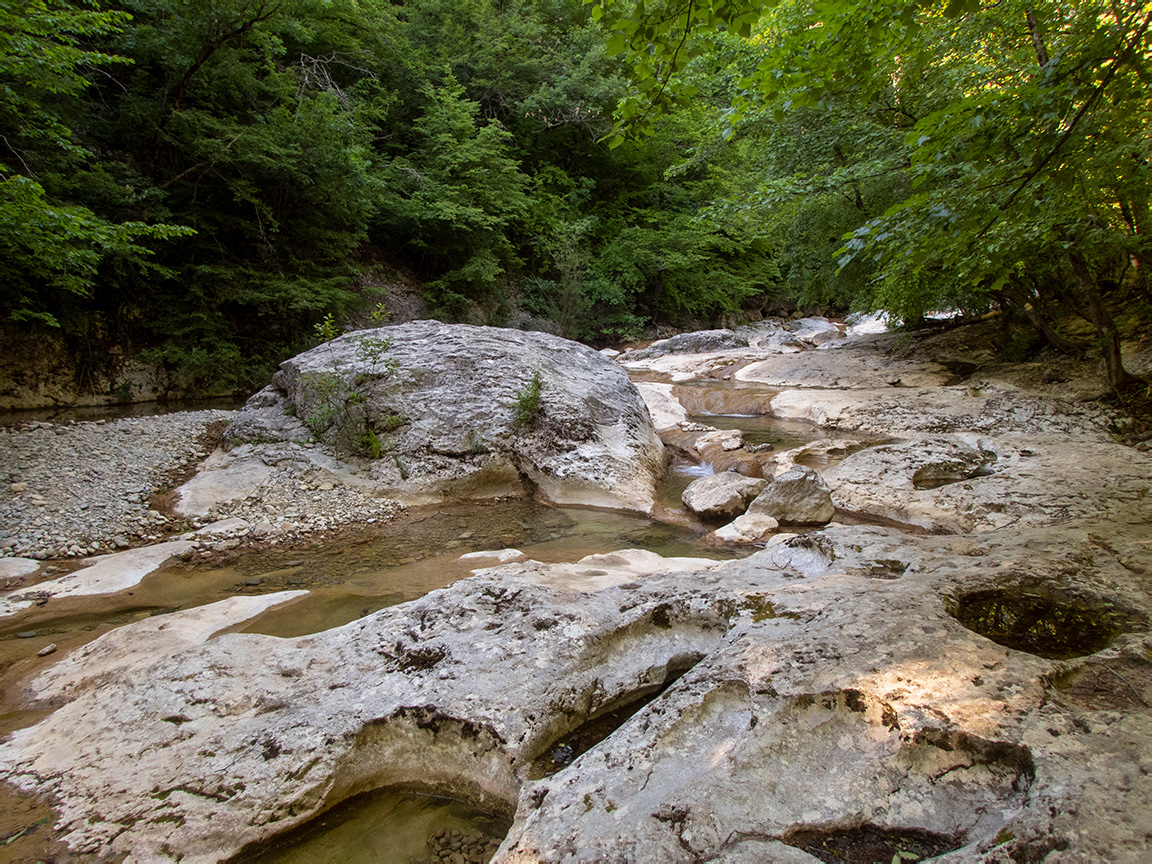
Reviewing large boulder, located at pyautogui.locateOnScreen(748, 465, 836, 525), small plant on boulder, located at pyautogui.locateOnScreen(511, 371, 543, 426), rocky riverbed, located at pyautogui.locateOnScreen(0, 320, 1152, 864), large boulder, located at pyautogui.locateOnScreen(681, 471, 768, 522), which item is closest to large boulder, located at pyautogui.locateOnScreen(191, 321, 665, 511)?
small plant on boulder, located at pyautogui.locateOnScreen(511, 371, 543, 426)

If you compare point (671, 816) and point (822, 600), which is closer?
point (671, 816)

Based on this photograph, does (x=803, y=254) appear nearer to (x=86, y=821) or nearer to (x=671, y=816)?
(x=671, y=816)

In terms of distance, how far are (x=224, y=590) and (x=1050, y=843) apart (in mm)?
4826

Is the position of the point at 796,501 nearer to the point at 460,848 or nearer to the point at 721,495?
the point at 721,495

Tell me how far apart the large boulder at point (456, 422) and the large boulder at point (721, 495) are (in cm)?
58

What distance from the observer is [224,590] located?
155 inches

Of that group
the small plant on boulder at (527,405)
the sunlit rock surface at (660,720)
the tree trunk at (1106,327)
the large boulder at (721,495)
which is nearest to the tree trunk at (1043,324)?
the tree trunk at (1106,327)

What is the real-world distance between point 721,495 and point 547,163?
19.3 metres

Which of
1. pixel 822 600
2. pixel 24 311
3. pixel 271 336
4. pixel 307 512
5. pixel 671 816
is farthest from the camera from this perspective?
pixel 271 336

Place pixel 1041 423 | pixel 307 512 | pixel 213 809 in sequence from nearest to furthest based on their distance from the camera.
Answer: pixel 213 809 → pixel 307 512 → pixel 1041 423

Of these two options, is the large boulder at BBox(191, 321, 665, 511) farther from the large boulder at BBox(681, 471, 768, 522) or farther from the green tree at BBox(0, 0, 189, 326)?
the green tree at BBox(0, 0, 189, 326)

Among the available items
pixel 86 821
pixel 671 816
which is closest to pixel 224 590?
pixel 86 821

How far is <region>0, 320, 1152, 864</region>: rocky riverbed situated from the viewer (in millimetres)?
1499

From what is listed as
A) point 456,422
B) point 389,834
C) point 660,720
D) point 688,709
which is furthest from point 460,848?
point 456,422
